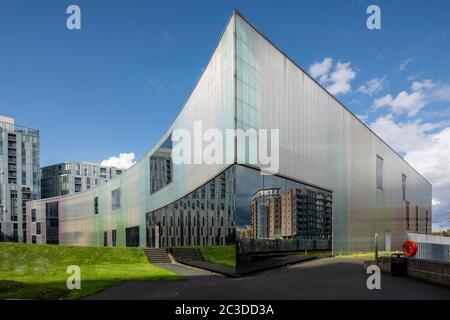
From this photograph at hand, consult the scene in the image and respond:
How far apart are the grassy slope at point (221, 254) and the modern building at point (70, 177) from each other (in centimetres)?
11307

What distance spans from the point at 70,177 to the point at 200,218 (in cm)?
11441

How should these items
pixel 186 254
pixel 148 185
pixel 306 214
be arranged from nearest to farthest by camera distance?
pixel 306 214 → pixel 186 254 → pixel 148 185

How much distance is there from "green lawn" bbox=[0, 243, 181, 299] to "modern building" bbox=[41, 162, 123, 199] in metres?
105

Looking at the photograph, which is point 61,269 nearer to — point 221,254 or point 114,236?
point 221,254

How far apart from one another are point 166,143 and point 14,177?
81170 mm

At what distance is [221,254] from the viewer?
19.8 metres

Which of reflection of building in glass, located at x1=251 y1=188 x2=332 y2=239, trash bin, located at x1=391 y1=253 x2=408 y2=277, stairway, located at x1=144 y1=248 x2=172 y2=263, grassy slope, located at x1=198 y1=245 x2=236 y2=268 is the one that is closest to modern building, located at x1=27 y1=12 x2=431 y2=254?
reflection of building in glass, located at x1=251 y1=188 x2=332 y2=239

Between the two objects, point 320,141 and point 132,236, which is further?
point 132,236

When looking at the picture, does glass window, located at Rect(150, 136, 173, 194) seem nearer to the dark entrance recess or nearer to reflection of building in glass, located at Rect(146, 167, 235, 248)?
reflection of building in glass, located at Rect(146, 167, 235, 248)

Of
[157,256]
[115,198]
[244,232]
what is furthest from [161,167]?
[115,198]

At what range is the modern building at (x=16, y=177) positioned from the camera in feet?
296

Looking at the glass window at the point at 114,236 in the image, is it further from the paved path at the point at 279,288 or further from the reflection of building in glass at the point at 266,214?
the paved path at the point at 279,288

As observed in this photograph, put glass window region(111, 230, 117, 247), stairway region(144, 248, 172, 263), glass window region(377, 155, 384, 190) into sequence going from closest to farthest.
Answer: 1. stairway region(144, 248, 172, 263)
2. glass window region(377, 155, 384, 190)
3. glass window region(111, 230, 117, 247)

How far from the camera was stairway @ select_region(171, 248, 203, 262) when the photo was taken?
80.4ft
